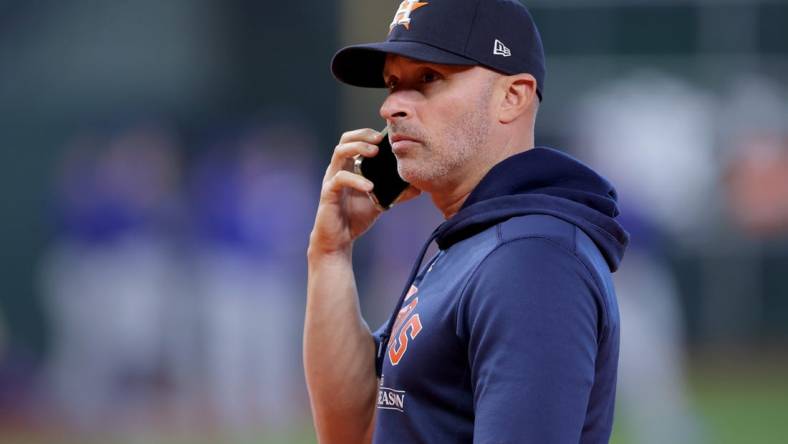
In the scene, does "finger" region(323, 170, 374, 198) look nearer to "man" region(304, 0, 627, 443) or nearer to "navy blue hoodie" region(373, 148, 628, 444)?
"man" region(304, 0, 627, 443)

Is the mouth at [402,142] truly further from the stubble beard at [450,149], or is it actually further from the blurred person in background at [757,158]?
the blurred person in background at [757,158]

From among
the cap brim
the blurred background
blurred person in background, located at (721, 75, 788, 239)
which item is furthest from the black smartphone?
blurred person in background, located at (721, 75, 788, 239)

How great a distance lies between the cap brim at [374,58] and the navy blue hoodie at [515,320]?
274 millimetres

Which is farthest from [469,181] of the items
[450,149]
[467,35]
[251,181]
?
[251,181]

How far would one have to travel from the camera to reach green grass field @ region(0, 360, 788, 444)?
32.5 feet

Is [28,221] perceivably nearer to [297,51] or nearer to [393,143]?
[297,51]

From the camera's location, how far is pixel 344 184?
10.3 ft

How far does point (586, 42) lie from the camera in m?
15.1

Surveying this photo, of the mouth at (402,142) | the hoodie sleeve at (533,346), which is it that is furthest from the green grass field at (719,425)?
the hoodie sleeve at (533,346)

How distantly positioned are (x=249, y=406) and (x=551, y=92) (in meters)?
5.07

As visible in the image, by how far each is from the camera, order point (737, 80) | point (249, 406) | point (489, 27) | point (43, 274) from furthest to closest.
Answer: point (737, 80) < point (43, 274) < point (249, 406) < point (489, 27)

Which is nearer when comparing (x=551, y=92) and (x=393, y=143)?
(x=393, y=143)

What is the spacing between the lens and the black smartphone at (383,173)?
10.3 ft

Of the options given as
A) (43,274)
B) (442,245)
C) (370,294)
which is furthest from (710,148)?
(442,245)
